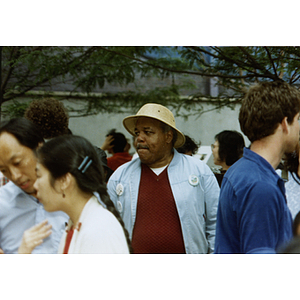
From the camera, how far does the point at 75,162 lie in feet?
7.82

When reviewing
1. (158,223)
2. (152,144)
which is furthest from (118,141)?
(158,223)

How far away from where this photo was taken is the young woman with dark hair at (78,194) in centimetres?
238

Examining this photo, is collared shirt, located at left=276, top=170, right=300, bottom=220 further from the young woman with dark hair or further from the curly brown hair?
the curly brown hair

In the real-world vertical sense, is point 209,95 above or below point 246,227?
above

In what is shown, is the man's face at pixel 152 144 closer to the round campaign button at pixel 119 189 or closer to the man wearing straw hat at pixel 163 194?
the man wearing straw hat at pixel 163 194

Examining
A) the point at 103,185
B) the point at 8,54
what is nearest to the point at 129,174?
the point at 103,185

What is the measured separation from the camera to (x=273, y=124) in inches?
87.7

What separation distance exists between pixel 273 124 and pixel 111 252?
131cm

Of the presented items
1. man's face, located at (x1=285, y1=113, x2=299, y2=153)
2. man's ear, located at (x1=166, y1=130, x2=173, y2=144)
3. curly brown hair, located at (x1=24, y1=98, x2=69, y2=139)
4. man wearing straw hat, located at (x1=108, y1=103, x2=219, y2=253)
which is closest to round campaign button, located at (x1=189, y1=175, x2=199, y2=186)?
man wearing straw hat, located at (x1=108, y1=103, x2=219, y2=253)

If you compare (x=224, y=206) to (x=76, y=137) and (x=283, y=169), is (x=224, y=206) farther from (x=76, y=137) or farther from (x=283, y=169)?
(x=76, y=137)

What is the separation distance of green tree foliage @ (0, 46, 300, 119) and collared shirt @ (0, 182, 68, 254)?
835 millimetres

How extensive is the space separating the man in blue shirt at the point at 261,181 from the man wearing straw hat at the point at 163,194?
37 cm

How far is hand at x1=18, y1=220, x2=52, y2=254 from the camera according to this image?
256cm

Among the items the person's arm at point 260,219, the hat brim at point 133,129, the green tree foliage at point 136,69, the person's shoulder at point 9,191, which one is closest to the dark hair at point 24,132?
the person's shoulder at point 9,191
